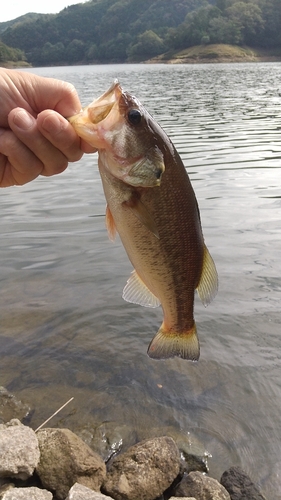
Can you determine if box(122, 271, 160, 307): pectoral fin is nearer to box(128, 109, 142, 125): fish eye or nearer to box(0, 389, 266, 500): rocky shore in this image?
box(128, 109, 142, 125): fish eye

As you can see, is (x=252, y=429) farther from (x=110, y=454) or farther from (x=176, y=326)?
(x=176, y=326)

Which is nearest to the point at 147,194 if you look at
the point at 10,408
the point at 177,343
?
the point at 177,343

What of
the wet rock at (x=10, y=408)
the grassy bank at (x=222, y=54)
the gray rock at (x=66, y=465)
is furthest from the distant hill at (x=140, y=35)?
the gray rock at (x=66, y=465)

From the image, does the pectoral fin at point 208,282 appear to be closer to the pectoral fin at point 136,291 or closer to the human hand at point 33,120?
the pectoral fin at point 136,291

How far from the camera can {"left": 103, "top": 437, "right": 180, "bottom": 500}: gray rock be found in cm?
409

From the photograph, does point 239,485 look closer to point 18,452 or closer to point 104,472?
point 104,472

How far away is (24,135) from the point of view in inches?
121

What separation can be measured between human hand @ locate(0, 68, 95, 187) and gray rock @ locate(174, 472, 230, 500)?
295 cm

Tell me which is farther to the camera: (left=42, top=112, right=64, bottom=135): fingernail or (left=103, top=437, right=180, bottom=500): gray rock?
(left=103, top=437, right=180, bottom=500): gray rock

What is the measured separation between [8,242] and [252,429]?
6959 millimetres

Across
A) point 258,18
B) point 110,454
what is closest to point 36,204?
point 110,454

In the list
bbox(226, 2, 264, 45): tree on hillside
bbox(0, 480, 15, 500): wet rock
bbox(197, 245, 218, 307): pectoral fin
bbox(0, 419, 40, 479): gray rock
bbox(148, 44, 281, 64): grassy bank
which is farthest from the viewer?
bbox(226, 2, 264, 45): tree on hillside

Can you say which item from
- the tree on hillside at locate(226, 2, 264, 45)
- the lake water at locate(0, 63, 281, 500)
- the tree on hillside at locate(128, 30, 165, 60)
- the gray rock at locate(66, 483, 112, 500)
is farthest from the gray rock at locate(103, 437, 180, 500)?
the tree on hillside at locate(128, 30, 165, 60)

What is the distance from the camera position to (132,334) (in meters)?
7.07
